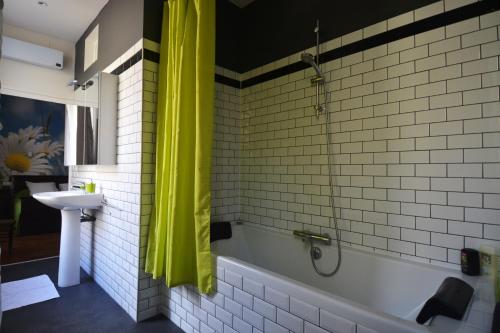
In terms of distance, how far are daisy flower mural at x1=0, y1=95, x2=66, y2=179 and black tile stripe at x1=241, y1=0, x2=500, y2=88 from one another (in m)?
4.59

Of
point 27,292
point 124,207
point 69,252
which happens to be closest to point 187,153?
point 124,207

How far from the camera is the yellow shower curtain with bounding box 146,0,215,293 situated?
5.33 ft

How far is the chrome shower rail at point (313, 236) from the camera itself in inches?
73.2

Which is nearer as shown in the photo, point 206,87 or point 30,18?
point 206,87

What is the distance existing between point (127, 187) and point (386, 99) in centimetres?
198

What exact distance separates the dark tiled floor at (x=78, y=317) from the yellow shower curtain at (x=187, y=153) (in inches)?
15.9

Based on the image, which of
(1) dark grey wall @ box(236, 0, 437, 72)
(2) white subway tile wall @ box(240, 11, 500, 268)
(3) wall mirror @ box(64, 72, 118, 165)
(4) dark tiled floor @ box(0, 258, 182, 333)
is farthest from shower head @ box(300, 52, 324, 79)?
(4) dark tiled floor @ box(0, 258, 182, 333)

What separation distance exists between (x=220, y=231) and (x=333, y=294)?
121cm

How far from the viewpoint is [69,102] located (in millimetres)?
3275

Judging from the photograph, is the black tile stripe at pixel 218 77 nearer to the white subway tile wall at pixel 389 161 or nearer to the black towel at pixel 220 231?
the white subway tile wall at pixel 389 161

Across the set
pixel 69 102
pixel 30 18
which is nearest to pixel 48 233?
pixel 69 102

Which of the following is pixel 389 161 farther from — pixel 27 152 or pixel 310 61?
pixel 27 152

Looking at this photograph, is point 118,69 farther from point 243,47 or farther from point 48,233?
point 48,233

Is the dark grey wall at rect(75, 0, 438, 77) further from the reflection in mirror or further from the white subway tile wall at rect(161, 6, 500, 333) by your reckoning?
the reflection in mirror
